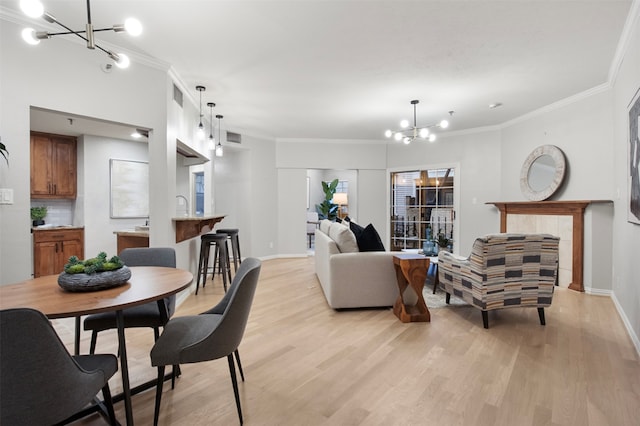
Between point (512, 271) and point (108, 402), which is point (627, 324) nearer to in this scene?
point (512, 271)

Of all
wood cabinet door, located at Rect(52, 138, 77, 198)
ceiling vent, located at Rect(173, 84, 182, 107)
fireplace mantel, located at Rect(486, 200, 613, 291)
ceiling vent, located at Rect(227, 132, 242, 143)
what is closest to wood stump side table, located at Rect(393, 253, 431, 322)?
fireplace mantel, located at Rect(486, 200, 613, 291)

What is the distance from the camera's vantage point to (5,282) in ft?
8.05

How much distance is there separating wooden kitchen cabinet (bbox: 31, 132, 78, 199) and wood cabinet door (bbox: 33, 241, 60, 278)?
2.59 ft

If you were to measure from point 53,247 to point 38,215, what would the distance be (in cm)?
60

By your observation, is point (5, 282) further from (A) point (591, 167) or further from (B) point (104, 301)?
(A) point (591, 167)

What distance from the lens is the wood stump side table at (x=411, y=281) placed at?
308 centimetres

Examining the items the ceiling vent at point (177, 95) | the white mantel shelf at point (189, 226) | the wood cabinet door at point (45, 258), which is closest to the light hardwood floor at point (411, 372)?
the white mantel shelf at point (189, 226)

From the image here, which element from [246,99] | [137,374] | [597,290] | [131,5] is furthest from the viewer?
[246,99]

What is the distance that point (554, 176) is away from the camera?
4.69 metres

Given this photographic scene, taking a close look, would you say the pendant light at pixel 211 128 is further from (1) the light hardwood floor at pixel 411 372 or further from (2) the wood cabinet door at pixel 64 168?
(1) the light hardwood floor at pixel 411 372

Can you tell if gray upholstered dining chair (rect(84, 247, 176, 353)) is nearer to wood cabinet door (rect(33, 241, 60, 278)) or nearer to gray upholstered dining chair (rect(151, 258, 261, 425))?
gray upholstered dining chair (rect(151, 258, 261, 425))

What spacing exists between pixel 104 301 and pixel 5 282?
1.75 meters

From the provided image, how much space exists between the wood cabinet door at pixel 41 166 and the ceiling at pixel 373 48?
2.65m

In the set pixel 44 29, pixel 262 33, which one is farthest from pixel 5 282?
pixel 262 33
